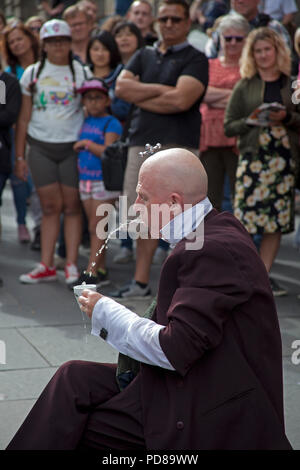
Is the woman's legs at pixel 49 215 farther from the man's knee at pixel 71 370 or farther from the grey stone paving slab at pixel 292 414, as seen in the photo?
the man's knee at pixel 71 370

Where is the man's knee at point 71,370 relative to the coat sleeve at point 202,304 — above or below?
below

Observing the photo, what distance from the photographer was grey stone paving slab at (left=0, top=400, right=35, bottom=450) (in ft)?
11.6

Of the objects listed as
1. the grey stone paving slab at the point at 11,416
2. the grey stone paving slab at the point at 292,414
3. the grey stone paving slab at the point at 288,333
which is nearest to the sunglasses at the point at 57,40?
the grey stone paving slab at the point at 288,333

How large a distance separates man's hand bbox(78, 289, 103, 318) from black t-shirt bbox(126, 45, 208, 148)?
3.47 meters

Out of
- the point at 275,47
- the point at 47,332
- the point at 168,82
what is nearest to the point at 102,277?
the point at 47,332

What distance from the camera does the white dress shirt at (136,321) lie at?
2459 millimetres

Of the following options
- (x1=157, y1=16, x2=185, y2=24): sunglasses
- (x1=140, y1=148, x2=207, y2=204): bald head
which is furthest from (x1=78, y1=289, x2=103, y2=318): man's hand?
(x1=157, y1=16, x2=185, y2=24): sunglasses

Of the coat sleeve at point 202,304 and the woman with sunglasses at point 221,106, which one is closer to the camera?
the coat sleeve at point 202,304

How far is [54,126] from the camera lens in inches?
258

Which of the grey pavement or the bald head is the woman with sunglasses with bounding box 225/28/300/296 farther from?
the bald head

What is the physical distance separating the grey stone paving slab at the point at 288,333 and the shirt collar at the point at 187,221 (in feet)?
7.76

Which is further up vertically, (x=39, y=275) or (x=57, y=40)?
(x=57, y=40)

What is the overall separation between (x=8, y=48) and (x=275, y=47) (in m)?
2.97

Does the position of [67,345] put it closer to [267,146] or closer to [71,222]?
[71,222]
